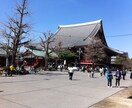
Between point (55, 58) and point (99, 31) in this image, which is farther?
point (99, 31)

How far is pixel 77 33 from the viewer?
70062mm

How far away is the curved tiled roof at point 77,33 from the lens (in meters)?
62.7

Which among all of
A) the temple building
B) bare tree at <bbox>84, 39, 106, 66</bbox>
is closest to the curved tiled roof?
the temple building

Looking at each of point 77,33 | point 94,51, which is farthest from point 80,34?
point 94,51

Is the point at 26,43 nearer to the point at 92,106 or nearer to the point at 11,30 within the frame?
the point at 11,30

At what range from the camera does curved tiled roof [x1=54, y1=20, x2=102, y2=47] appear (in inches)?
2467

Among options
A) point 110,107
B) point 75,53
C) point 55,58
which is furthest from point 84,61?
point 110,107

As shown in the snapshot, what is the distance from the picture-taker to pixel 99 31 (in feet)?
218

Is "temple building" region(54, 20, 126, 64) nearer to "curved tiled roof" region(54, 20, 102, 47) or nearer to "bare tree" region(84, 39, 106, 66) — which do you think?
"curved tiled roof" region(54, 20, 102, 47)

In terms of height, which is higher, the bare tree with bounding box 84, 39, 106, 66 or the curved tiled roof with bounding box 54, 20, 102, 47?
the curved tiled roof with bounding box 54, 20, 102, 47

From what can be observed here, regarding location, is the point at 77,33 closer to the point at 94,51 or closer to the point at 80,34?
the point at 80,34

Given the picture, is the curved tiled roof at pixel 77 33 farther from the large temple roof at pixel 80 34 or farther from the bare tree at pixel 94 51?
the bare tree at pixel 94 51

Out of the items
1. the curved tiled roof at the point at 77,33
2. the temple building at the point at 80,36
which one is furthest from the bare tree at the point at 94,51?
the curved tiled roof at the point at 77,33

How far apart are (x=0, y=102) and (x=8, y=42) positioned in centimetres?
2282
